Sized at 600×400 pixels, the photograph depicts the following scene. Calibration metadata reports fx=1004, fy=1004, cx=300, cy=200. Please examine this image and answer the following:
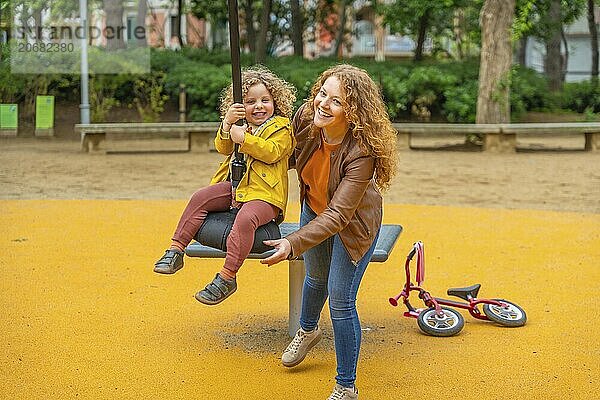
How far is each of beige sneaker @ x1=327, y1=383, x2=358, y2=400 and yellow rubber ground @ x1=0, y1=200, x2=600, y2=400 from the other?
0.23m

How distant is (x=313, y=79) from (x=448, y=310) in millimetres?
17309

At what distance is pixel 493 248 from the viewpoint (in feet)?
29.5

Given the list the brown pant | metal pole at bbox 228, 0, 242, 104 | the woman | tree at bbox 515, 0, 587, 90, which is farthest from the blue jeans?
tree at bbox 515, 0, 587, 90

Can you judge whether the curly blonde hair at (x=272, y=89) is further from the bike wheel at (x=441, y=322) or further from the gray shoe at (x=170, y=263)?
the bike wheel at (x=441, y=322)

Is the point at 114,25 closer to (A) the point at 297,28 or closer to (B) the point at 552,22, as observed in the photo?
(A) the point at 297,28

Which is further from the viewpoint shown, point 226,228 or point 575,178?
point 575,178

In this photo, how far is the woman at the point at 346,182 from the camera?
14.4 ft

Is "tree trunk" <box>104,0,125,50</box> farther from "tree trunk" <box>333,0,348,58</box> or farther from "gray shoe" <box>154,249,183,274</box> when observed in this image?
"gray shoe" <box>154,249,183,274</box>

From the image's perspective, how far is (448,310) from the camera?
6125 millimetres

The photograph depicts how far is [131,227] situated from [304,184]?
5.39 metres

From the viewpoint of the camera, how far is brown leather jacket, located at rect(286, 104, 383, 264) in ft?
14.2

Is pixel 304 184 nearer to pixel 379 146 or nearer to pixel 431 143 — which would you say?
pixel 379 146

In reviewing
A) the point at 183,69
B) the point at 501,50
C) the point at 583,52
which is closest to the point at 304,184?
the point at 501,50

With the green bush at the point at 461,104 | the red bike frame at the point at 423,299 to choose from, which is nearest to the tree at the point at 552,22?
the green bush at the point at 461,104
